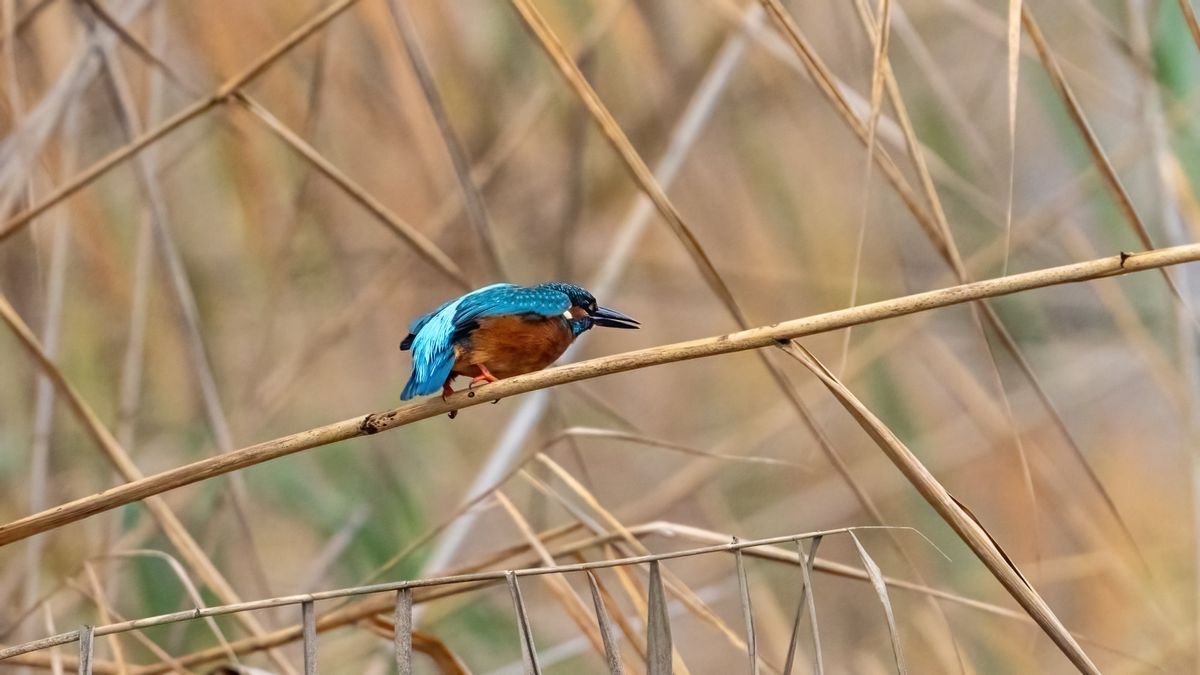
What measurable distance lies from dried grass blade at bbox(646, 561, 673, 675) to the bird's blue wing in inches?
9.7

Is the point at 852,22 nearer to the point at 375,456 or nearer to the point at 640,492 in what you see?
the point at 640,492

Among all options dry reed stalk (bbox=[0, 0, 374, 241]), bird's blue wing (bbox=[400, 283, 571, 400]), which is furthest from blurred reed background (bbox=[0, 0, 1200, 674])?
bird's blue wing (bbox=[400, 283, 571, 400])

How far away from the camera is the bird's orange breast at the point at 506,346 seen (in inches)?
36.8

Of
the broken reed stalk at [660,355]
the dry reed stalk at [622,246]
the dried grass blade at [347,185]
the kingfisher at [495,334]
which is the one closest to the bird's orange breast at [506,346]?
the kingfisher at [495,334]

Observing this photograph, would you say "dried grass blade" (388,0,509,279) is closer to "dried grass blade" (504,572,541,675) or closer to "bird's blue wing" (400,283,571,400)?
"bird's blue wing" (400,283,571,400)

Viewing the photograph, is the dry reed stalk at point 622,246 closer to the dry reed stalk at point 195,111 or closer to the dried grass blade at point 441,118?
the dried grass blade at point 441,118

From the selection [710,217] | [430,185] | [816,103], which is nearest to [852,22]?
[816,103]

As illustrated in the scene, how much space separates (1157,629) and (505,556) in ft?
3.41

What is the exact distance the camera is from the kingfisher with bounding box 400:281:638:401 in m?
0.91

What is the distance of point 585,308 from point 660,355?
1.16 ft

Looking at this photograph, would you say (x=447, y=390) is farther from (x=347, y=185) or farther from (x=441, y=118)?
(x=441, y=118)

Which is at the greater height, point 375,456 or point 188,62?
point 188,62

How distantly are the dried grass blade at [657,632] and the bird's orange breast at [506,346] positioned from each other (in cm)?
29

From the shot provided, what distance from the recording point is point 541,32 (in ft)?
3.07
